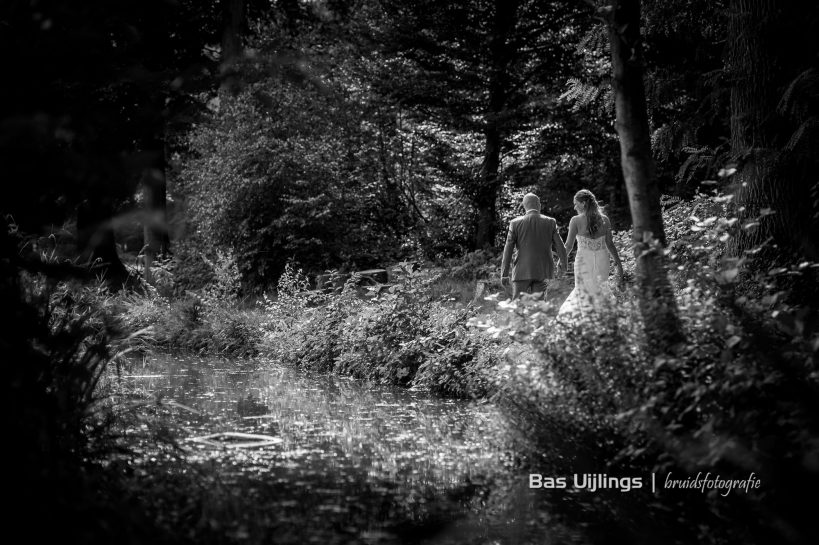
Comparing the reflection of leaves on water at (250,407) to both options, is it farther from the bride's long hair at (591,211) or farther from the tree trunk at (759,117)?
the tree trunk at (759,117)

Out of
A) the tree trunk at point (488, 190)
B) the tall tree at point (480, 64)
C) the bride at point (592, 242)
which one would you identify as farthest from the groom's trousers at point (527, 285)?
the tree trunk at point (488, 190)

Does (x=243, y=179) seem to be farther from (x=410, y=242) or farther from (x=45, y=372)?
(x=45, y=372)

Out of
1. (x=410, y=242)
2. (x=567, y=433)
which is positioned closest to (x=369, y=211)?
(x=410, y=242)

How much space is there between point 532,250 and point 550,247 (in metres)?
0.32

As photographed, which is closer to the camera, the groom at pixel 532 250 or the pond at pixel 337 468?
the pond at pixel 337 468

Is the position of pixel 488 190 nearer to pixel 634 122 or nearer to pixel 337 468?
pixel 634 122

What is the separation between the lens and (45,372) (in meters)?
5.91

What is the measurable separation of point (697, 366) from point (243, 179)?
67.4 feet

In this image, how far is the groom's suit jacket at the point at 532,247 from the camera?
43.5 feet

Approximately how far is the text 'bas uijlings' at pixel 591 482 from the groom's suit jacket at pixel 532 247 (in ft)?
22.2

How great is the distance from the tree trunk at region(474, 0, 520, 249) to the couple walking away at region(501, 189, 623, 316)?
1139cm

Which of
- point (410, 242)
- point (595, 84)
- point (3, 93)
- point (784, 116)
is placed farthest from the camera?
point (410, 242)

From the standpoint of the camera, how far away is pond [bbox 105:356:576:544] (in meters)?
5.44

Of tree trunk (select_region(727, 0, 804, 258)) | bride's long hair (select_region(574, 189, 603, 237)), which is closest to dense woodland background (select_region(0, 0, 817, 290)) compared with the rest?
tree trunk (select_region(727, 0, 804, 258))
